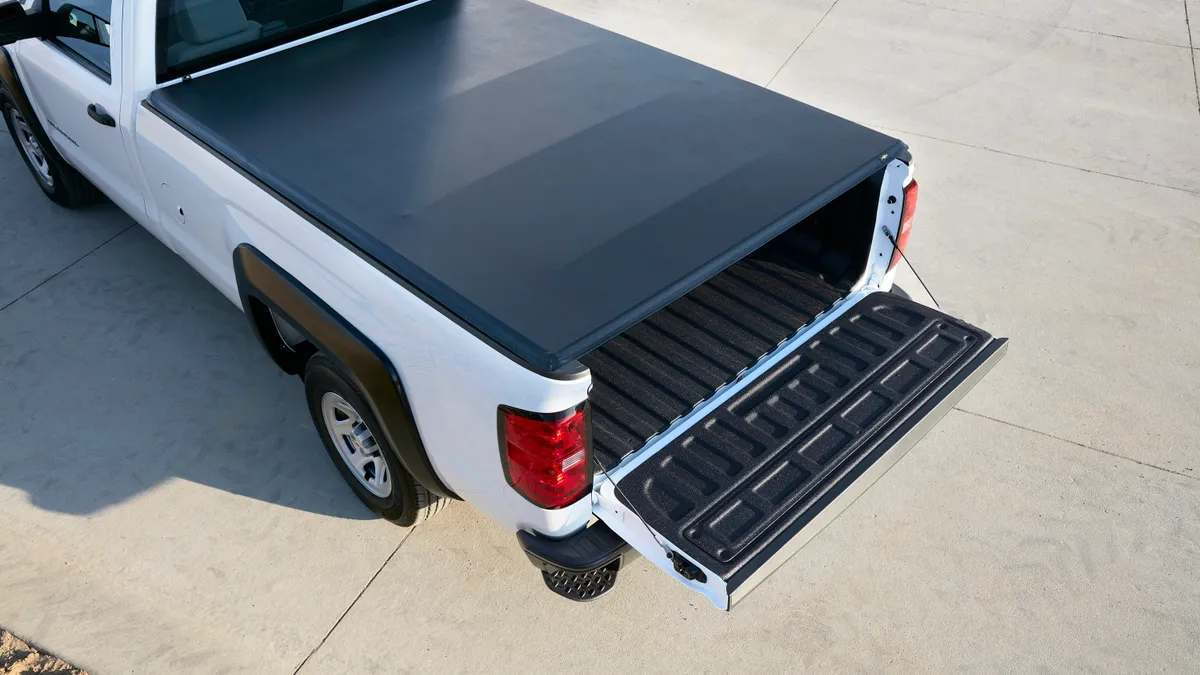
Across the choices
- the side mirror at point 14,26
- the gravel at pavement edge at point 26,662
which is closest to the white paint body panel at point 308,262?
the side mirror at point 14,26

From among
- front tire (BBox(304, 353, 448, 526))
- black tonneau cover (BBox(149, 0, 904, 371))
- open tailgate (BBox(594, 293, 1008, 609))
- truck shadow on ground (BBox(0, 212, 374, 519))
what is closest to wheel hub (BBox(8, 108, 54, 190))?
truck shadow on ground (BBox(0, 212, 374, 519))

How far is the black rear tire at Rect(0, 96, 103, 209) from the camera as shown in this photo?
5301mm

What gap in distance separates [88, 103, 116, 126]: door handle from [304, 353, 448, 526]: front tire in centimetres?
150

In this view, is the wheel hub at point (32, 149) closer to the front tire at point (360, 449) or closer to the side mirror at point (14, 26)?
the side mirror at point (14, 26)

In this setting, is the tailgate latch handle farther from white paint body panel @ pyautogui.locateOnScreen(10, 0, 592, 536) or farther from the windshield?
the windshield

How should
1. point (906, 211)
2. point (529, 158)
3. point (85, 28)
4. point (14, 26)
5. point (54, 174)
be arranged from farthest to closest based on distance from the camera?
point (54, 174)
point (85, 28)
point (14, 26)
point (906, 211)
point (529, 158)

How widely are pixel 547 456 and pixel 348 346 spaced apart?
0.88 meters

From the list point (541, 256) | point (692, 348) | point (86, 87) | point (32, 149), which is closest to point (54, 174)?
point (32, 149)

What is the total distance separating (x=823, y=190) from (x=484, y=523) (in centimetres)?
190

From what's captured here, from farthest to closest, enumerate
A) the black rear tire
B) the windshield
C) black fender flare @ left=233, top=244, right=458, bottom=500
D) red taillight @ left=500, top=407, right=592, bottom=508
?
1. the black rear tire
2. the windshield
3. black fender flare @ left=233, top=244, right=458, bottom=500
4. red taillight @ left=500, top=407, right=592, bottom=508

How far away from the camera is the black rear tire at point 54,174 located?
530cm

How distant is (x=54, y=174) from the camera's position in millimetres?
5469

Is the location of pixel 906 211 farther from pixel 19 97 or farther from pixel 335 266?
pixel 19 97

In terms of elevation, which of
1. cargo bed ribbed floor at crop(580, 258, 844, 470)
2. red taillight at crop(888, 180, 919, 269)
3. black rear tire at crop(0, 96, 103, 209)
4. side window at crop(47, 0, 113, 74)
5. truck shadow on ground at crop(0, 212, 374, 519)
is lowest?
truck shadow on ground at crop(0, 212, 374, 519)
